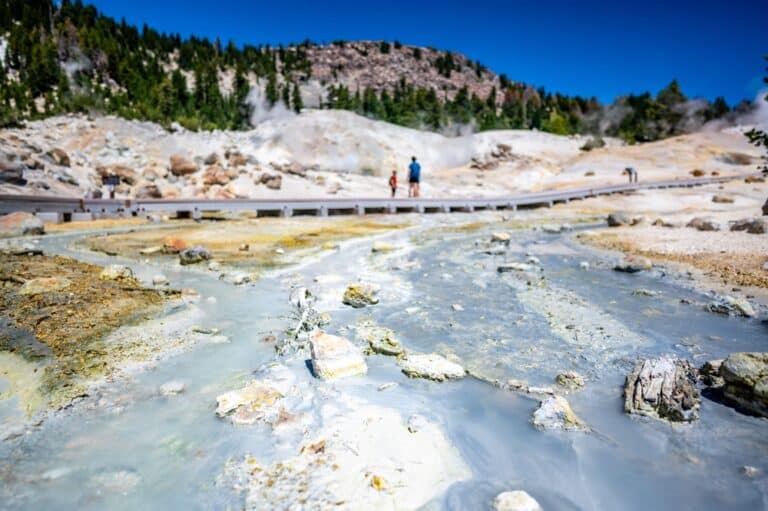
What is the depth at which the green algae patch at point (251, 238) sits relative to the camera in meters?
8.41

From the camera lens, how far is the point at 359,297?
16.8 ft

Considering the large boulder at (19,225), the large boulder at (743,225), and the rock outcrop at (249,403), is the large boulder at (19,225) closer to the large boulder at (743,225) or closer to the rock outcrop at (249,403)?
the rock outcrop at (249,403)

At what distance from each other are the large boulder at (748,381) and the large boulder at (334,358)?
2456mm

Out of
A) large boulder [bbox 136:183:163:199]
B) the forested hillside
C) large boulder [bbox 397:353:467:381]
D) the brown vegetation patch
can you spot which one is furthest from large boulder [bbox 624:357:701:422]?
the forested hillside

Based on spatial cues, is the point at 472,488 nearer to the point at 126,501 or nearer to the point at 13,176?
the point at 126,501

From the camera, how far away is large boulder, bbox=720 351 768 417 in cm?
264

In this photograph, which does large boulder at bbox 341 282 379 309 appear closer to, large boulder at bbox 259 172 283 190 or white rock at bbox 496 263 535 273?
white rock at bbox 496 263 535 273

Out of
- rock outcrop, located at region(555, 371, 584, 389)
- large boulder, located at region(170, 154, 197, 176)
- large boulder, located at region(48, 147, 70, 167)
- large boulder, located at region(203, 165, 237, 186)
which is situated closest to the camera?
rock outcrop, located at region(555, 371, 584, 389)

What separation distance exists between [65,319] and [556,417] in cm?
458

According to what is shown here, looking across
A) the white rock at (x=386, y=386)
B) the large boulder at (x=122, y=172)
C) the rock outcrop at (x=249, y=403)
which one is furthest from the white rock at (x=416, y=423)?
the large boulder at (x=122, y=172)

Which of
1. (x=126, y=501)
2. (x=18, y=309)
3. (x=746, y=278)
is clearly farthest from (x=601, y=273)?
(x=18, y=309)

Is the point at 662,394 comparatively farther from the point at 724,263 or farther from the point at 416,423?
the point at 724,263

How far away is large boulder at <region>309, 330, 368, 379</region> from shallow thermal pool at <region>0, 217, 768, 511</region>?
102 millimetres

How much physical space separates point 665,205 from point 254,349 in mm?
23223
